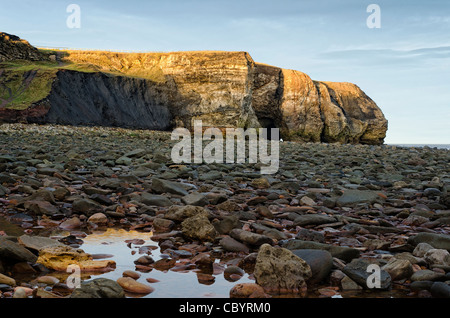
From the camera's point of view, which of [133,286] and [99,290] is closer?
[99,290]

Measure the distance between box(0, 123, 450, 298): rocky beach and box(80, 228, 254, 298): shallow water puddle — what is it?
0.03 meters

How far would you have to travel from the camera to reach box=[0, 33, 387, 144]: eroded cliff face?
90.5ft

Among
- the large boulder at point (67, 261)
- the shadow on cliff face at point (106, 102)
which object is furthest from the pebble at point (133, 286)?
the shadow on cliff face at point (106, 102)

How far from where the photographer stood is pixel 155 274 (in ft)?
9.71

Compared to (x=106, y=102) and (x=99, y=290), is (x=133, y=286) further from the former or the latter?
(x=106, y=102)

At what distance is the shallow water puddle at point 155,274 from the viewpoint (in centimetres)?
264

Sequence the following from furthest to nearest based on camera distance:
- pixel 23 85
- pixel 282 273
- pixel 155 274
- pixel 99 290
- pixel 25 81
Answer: pixel 25 81, pixel 23 85, pixel 155 274, pixel 282 273, pixel 99 290

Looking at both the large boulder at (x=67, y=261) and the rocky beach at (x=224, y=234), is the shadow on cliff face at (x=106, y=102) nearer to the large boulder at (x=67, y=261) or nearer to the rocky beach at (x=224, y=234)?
the rocky beach at (x=224, y=234)

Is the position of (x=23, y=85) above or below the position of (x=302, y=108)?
above

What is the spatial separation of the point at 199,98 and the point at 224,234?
3211 cm

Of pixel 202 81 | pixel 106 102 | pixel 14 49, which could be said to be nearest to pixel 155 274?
A: pixel 106 102

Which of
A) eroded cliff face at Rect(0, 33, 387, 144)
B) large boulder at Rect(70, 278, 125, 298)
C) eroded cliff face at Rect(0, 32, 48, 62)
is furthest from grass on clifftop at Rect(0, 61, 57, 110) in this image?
large boulder at Rect(70, 278, 125, 298)

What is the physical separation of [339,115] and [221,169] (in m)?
36.8

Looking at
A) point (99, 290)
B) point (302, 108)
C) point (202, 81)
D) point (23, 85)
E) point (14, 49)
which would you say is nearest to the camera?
point (99, 290)
